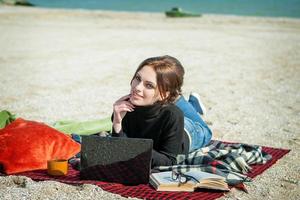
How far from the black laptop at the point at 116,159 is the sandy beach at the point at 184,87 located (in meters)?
0.22

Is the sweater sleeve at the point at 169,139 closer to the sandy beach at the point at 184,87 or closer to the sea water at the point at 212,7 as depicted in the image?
the sandy beach at the point at 184,87

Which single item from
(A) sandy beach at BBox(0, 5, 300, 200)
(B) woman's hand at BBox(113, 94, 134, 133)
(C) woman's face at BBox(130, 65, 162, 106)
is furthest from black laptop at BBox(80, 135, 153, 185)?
(C) woman's face at BBox(130, 65, 162, 106)

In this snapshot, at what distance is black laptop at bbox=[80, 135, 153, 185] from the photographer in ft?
12.7

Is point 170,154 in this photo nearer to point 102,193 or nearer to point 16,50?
point 102,193

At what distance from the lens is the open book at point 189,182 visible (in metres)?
3.86

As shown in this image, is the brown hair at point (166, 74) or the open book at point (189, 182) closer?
the open book at point (189, 182)

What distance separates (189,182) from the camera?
12.8ft

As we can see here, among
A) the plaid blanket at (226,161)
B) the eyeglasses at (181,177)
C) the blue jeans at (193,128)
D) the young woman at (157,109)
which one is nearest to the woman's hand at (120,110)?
the young woman at (157,109)

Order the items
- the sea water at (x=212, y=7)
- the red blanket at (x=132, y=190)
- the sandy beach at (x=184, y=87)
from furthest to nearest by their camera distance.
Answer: the sea water at (x=212, y=7) → the sandy beach at (x=184, y=87) → the red blanket at (x=132, y=190)

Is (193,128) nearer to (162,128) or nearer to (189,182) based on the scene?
(162,128)

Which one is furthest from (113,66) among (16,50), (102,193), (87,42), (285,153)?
(102,193)

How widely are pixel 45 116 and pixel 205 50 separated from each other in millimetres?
8761

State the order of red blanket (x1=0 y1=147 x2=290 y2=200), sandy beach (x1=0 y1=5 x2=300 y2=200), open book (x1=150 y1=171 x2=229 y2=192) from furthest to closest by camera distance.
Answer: sandy beach (x1=0 y1=5 x2=300 y2=200) < open book (x1=150 y1=171 x2=229 y2=192) < red blanket (x1=0 y1=147 x2=290 y2=200)

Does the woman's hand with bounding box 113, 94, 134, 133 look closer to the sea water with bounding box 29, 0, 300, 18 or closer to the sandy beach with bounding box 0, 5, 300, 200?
the sandy beach with bounding box 0, 5, 300, 200
